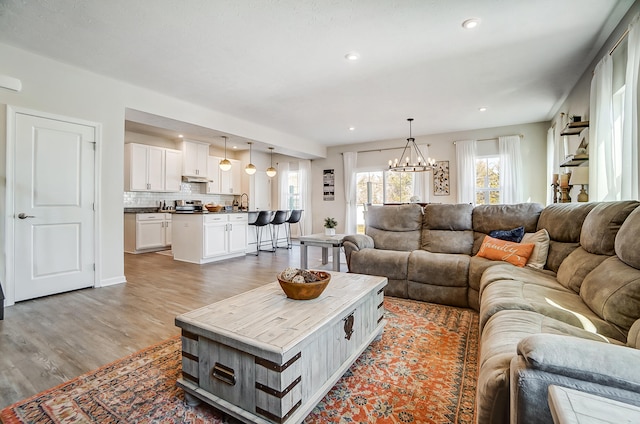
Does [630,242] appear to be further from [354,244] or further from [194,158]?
[194,158]

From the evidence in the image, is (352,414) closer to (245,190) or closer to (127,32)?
(127,32)

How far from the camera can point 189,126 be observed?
188 inches

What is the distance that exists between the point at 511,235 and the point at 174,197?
699cm

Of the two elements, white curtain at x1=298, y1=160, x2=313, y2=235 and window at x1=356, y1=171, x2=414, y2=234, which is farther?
white curtain at x1=298, y1=160, x2=313, y2=235

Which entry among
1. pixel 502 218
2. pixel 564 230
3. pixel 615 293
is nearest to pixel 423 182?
pixel 502 218

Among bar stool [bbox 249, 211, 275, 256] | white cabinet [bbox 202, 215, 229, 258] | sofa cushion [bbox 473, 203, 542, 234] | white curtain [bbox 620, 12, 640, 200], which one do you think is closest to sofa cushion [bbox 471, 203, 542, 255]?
sofa cushion [bbox 473, 203, 542, 234]

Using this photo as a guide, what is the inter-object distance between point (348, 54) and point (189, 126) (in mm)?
2941

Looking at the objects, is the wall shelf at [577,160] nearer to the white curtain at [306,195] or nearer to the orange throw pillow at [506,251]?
the orange throw pillow at [506,251]

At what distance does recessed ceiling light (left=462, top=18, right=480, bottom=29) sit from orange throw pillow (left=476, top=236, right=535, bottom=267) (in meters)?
2.00

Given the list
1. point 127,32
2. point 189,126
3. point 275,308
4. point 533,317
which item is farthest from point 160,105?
point 533,317

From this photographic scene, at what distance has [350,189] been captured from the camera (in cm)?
763

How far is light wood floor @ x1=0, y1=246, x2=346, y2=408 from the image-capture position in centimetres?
181

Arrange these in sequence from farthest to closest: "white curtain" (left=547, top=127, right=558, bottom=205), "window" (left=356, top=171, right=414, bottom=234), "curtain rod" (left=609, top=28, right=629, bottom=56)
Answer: "window" (left=356, top=171, right=414, bottom=234)
"white curtain" (left=547, top=127, right=558, bottom=205)
"curtain rod" (left=609, top=28, right=629, bottom=56)

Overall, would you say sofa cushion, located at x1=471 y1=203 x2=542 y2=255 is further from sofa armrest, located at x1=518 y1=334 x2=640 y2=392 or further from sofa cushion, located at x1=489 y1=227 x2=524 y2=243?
sofa armrest, located at x1=518 y1=334 x2=640 y2=392
